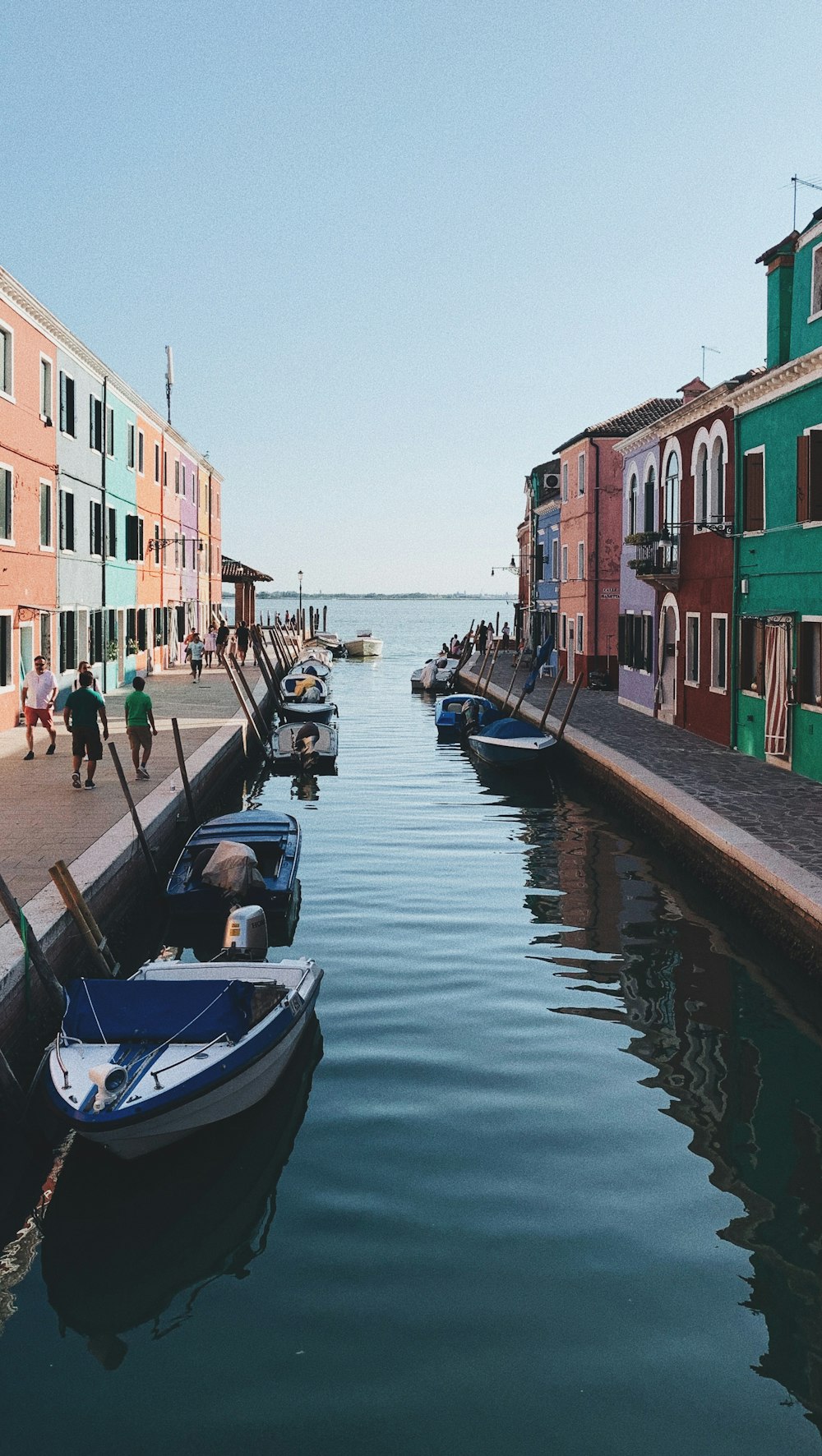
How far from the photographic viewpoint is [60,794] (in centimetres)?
1844

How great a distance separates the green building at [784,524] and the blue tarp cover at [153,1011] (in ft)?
42.6

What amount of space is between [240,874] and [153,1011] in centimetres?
515

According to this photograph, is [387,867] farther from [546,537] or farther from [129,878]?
[546,537]

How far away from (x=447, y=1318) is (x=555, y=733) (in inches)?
883

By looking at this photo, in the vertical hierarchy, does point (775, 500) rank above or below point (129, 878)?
above

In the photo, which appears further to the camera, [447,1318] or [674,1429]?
[447,1318]

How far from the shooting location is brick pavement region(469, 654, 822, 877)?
15422mm

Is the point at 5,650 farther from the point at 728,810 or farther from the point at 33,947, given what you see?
the point at 33,947

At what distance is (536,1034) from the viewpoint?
10945 millimetres

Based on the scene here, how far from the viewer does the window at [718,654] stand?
2520 centimetres

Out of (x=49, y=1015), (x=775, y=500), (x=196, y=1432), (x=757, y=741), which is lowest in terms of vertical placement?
(x=196, y=1432)

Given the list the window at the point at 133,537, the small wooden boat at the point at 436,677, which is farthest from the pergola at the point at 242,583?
the window at the point at 133,537

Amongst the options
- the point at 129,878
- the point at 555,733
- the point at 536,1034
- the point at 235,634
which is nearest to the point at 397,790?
the point at 555,733

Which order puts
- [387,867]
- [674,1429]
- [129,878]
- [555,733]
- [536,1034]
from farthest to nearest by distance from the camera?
[555,733]
[387,867]
[129,878]
[536,1034]
[674,1429]
